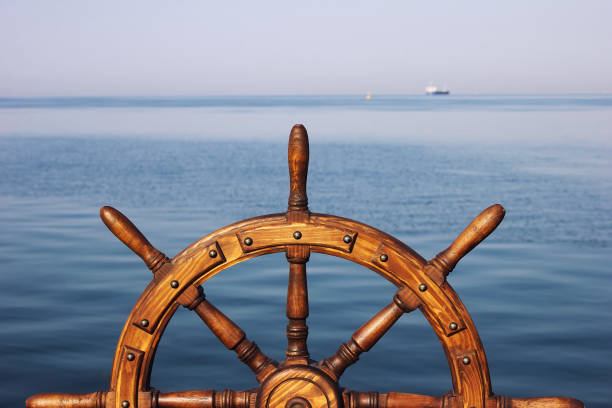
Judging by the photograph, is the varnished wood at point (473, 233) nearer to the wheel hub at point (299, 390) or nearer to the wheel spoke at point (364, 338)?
the wheel spoke at point (364, 338)

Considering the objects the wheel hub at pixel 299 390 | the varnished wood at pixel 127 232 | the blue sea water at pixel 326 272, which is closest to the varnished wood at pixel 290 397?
the wheel hub at pixel 299 390

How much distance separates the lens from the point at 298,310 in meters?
1.75

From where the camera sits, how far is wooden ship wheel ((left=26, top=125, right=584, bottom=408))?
165cm

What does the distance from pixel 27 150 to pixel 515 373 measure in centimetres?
1886

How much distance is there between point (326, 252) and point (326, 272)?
5221 mm

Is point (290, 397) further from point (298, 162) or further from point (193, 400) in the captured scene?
point (298, 162)

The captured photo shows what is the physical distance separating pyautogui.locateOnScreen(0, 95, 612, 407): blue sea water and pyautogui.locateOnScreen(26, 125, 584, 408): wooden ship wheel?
2664mm

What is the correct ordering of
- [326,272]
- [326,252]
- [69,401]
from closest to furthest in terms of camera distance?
[326,252], [69,401], [326,272]

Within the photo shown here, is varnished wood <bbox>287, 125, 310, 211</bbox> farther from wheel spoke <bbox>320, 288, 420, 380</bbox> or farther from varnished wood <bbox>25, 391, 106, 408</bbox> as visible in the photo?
varnished wood <bbox>25, 391, 106, 408</bbox>

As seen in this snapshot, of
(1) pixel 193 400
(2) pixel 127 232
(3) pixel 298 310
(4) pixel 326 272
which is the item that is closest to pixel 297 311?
(3) pixel 298 310

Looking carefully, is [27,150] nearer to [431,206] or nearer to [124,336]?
[431,206]

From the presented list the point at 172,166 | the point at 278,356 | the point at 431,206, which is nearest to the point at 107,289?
the point at 278,356

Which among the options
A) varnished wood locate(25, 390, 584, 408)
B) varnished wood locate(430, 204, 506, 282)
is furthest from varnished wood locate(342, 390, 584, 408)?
varnished wood locate(430, 204, 506, 282)

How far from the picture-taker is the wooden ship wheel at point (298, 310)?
165 cm
